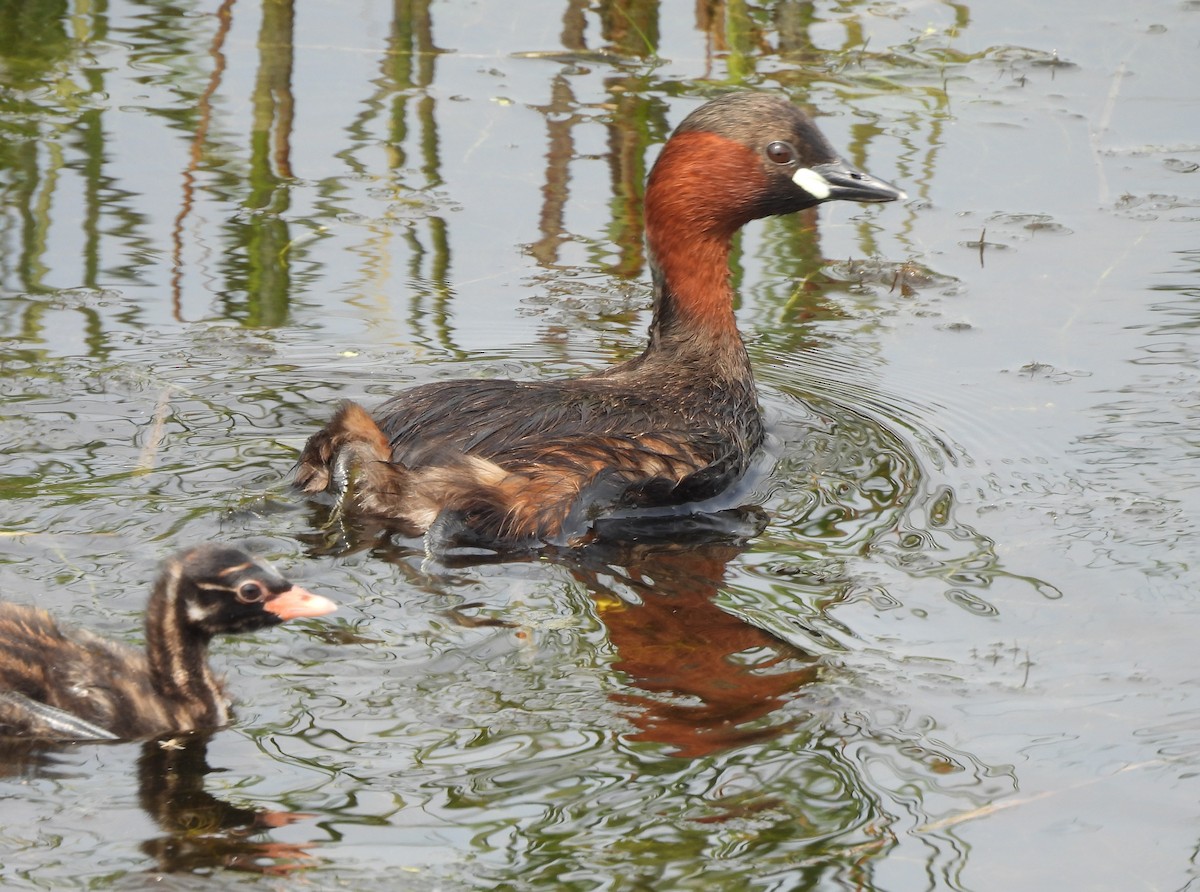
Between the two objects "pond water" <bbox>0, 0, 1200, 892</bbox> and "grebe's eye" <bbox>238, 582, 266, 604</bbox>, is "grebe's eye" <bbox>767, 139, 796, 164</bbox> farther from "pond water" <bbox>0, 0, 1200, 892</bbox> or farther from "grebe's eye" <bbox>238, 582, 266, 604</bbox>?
"grebe's eye" <bbox>238, 582, 266, 604</bbox>

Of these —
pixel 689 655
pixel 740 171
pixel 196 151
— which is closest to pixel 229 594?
pixel 689 655

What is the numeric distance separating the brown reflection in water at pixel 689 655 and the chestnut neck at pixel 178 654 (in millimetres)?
1042

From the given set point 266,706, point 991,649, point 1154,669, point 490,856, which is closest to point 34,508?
point 266,706

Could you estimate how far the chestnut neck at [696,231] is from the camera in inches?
258

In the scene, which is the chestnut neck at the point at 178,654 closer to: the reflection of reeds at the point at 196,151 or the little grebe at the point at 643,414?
the little grebe at the point at 643,414

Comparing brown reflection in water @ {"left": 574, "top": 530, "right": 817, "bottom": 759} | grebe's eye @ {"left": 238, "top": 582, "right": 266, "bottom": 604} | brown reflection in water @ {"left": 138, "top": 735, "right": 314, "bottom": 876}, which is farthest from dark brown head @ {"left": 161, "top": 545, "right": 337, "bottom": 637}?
brown reflection in water @ {"left": 574, "top": 530, "right": 817, "bottom": 759}

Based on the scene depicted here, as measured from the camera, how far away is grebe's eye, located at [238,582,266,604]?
175 inches

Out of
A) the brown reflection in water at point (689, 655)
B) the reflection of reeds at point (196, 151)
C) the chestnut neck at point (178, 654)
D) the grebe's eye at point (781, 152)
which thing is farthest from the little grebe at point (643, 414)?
the reflection of reeds at point (196, 151)

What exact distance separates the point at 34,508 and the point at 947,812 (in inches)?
116

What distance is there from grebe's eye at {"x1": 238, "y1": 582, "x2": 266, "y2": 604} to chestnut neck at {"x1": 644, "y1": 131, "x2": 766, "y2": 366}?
2.45m

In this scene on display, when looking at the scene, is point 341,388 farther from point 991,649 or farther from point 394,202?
point 991,649

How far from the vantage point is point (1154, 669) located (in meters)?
4.80

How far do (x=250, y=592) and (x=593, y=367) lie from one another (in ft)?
9.09

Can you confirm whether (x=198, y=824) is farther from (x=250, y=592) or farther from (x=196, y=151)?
(x=196, y=151)
